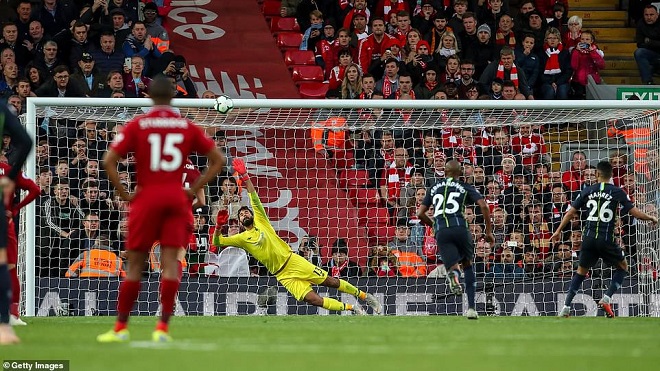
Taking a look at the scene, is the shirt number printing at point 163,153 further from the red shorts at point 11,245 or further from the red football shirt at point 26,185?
the red shorts at point 11,245

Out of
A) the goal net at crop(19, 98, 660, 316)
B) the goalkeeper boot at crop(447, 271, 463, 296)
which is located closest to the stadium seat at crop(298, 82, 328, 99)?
the goal net at crop(19, 98, 660, 316)

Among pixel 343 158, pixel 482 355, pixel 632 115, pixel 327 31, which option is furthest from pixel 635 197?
pixel 482 355

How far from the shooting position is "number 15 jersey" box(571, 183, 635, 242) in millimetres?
14766

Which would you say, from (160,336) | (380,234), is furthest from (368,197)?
(160,336)

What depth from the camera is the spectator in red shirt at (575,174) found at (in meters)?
17.6

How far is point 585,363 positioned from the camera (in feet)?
26.0

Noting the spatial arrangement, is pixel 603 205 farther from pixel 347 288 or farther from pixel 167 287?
pixel 167 287

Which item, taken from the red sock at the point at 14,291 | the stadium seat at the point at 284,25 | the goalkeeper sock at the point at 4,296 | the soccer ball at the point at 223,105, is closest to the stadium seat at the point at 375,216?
the soccer ball at the point at 223,105

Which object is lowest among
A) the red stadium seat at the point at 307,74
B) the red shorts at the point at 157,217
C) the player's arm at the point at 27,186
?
the red shorts at the point at 157,217

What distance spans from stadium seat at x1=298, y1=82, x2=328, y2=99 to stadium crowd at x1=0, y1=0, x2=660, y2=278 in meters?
0.46

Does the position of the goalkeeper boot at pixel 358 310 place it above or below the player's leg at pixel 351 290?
below

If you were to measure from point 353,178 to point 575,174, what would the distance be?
3343mm

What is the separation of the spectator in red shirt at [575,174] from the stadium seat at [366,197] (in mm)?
2803

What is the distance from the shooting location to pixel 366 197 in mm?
17734
